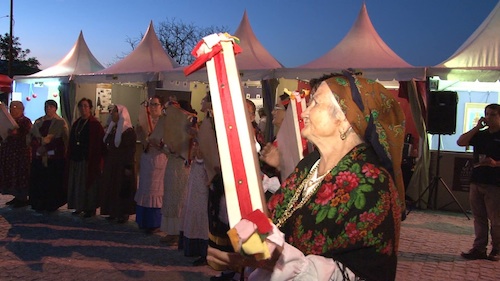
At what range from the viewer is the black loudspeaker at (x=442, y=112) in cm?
912

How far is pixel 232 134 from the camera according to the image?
1.39 meters

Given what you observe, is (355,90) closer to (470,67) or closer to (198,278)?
(198,278)

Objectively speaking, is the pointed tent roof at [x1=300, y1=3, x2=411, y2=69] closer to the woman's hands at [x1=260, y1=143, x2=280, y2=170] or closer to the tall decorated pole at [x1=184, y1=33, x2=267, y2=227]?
the woman's hands at [x1=260, y1=143, x2=280, y2=170]

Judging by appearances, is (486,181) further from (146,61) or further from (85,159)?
(146,61)

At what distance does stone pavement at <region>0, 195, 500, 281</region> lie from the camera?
205 inches

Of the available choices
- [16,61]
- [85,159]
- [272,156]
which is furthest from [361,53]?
[16,61]

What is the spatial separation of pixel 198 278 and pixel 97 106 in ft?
45.3

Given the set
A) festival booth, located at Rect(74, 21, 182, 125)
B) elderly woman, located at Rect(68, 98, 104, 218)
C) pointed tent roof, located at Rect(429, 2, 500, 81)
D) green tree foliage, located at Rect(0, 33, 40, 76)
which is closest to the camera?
elderly woman, located at Rect(68, 98, 104, 218)

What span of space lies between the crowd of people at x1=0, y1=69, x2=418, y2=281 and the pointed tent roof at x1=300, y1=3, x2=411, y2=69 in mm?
5782

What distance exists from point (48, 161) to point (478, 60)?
855 cm

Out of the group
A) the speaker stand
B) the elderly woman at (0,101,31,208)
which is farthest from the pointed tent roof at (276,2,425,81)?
the elderly woman at (0,101,31,208)

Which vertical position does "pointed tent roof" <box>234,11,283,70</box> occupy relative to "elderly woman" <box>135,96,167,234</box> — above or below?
above

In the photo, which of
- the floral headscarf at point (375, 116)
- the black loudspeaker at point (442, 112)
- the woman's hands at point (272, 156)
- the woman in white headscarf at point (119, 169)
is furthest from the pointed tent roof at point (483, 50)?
the floral headscarf at point (375, 116)

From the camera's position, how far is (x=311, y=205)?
178 cm
